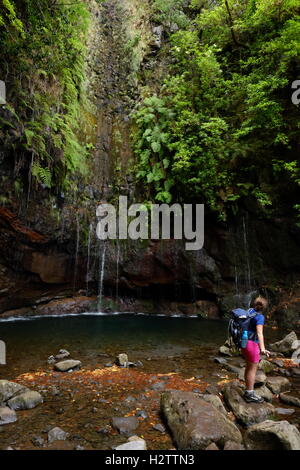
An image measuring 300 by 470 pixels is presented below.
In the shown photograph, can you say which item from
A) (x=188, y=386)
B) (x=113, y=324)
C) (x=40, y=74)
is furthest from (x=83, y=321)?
(x=40, y=74)

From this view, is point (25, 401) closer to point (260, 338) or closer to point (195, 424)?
point (195, 424)

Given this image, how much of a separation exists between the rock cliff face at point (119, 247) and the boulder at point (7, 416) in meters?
7.71

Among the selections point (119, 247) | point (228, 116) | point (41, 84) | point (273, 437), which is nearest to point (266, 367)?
point (273, 437)

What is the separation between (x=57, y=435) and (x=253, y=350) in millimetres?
2857

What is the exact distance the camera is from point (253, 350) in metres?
4.35

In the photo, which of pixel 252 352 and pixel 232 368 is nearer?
pixel 252 352

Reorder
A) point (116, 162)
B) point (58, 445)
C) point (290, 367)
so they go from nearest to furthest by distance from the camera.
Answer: point (58, 445) < point (290, 367) < point (116, 162)

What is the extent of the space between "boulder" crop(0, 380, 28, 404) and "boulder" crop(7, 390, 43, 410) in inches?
4.8

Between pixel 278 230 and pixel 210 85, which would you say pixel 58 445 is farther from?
pixel 210 85

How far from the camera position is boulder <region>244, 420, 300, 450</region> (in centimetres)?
298

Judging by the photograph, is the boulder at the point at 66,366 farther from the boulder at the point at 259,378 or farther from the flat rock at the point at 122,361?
the boulder at the point at 259,378

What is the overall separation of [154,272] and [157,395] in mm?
8482

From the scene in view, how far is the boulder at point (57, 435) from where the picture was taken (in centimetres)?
334

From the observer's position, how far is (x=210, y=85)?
13406mm
